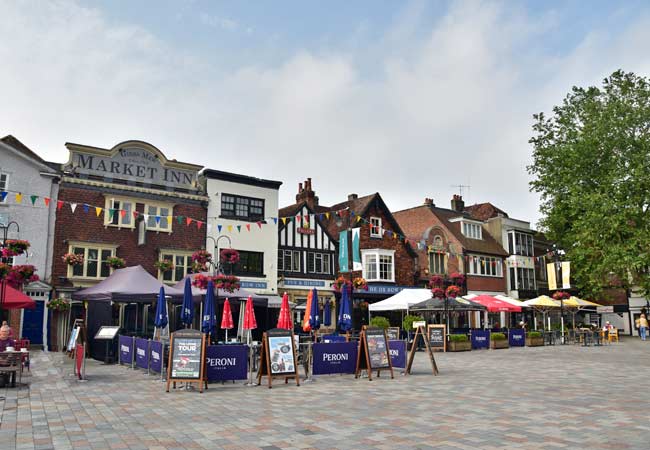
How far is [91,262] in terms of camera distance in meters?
25.6

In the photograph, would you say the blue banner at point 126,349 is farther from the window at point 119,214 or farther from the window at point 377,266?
the window at point 377,266

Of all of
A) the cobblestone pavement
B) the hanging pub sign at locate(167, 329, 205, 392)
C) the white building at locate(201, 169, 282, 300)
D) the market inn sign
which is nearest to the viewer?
the cobblestone pavement

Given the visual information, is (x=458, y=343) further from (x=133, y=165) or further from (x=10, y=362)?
(x=10, y=362)

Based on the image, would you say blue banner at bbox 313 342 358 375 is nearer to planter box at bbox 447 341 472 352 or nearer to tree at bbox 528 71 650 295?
planter box at bbox 447 341 472 352

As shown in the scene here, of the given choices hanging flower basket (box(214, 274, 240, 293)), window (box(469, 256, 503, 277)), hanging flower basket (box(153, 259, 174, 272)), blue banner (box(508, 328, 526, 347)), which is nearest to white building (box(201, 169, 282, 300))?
hanging flower basket (box(153, 259, 174, 272))

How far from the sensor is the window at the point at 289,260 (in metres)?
32.1

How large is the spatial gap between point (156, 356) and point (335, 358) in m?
4.72

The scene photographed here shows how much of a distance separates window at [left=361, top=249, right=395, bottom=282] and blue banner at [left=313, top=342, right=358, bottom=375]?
68.7 feet

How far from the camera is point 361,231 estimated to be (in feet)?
120

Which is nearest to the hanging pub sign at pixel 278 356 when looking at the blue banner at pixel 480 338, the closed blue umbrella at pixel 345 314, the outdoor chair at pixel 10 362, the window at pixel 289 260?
the closed blue umbrella at pixel 345 314

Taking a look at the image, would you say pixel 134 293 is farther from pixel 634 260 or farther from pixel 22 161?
pixel 634 260

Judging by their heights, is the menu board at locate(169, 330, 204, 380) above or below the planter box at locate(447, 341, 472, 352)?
above

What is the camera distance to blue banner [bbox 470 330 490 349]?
26.5m

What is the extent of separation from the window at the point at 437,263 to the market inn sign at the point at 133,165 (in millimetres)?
19135
